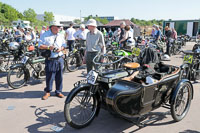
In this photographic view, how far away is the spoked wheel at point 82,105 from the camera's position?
10.4 feet

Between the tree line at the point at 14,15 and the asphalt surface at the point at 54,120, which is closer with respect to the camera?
the asphalt surface at the point at 54,120

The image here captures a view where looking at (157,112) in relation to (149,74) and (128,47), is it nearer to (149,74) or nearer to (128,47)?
(149,74)

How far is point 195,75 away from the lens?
5.92 m

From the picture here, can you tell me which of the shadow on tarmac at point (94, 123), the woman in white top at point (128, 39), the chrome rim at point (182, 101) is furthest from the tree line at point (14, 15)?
the chrome rim at point (182, 101)

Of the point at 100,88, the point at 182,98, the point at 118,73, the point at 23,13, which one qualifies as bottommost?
the point at 182,98

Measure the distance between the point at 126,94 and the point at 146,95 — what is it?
0.37 metres

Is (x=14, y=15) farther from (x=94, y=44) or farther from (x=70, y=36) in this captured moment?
(x=94, y=44)

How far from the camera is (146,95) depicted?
3.03 meters

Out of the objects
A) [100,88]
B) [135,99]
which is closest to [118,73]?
[100,88]

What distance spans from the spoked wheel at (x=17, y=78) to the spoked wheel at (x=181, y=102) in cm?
430

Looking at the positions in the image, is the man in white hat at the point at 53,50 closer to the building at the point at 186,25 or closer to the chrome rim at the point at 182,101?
the chrome rim at the point at 182,101

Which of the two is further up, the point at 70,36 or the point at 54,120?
the point at 70,36

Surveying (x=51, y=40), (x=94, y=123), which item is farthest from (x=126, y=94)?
(x=51, y=40)

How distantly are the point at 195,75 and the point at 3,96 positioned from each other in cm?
559
